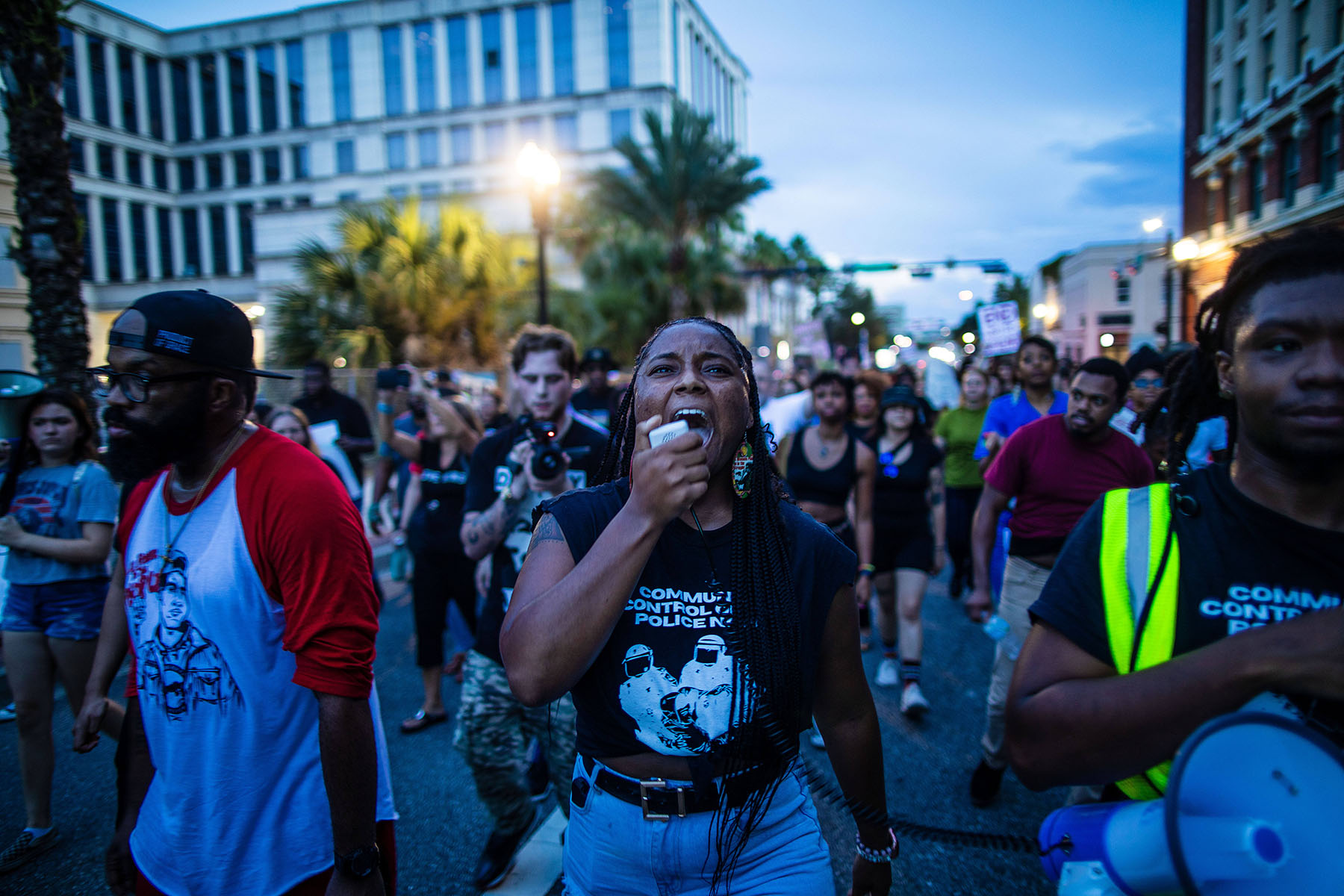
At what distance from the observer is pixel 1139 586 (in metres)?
1.30

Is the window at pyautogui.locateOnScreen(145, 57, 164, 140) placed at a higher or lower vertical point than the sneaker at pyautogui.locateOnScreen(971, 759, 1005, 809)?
higher

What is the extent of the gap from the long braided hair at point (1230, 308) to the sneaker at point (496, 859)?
9.26 ft

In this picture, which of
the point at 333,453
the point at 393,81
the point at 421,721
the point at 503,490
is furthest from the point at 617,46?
the point at 503,490

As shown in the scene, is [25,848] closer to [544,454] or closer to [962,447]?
[544,454]

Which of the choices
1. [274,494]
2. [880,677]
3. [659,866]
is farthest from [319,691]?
[880,677]

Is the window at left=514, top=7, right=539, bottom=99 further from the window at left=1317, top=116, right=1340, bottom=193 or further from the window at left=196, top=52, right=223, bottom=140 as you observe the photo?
the window at left=1317, top=116, right=1340, bottom=193

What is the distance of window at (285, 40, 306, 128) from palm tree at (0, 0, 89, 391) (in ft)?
170

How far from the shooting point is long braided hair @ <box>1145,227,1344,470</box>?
1275mm

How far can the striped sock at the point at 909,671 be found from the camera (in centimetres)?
499

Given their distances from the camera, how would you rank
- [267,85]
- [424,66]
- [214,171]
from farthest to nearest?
[214,171]
[267,85]
[424,66]

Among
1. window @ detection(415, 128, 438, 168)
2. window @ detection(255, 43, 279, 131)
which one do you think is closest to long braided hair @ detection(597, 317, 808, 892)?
window @ detection(415, 128, 438, 168)

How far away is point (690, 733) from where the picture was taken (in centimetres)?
163

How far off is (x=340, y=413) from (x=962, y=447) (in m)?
6.35

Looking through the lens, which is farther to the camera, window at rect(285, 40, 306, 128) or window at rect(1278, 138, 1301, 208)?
window at rect(285, 40, 306, 128)
